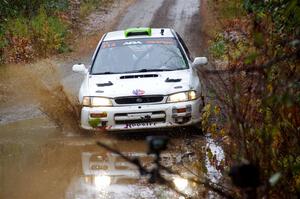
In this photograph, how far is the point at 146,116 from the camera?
8828mm

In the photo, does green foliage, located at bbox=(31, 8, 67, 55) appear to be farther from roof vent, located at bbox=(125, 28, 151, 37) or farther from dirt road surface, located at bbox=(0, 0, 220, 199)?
roof vent, located at bbox=(125, 28, 151, 37)

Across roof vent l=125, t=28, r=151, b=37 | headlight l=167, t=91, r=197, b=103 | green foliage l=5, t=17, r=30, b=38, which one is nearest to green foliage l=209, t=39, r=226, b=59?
roof vent l=125, t=28, r=151, b=37

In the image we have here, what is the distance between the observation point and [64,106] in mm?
10430

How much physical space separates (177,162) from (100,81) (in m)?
2.28

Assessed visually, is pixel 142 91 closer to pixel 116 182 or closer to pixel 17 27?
pixel 116 182

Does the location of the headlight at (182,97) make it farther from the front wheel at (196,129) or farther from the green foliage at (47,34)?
the green foliage at (47,34)

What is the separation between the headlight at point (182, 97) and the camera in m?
8.92

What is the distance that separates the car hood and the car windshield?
0.29 metres

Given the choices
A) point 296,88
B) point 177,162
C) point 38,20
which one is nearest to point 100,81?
point 177,162

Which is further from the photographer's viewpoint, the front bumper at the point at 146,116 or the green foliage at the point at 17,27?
the green foliage at the point at 17,27

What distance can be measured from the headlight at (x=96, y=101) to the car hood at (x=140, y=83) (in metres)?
0.06

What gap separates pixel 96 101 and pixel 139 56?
1.51 m

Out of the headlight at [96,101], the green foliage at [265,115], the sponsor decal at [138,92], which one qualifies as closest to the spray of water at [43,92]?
the headlight at [96,101]

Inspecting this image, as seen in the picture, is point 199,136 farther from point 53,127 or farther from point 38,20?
point 38,20
